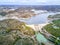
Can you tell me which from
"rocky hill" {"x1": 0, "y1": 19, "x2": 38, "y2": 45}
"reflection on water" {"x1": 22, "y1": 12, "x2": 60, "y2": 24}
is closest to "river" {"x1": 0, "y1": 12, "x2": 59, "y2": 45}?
"reflection on water" {"x1": 22, "y1": 12, "x2": 60, "y2": 24}

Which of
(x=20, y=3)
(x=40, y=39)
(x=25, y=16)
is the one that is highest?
(x=20, y=3)

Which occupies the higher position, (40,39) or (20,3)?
(20,3)

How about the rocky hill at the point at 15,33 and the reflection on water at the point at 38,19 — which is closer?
the rocky hill at the point at 15,33

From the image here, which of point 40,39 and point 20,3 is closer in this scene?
point 40,39

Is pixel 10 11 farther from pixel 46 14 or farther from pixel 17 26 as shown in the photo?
pixel 46 14

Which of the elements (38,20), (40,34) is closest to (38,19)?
(38,20)

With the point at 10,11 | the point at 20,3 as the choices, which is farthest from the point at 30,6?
the point at 10,11

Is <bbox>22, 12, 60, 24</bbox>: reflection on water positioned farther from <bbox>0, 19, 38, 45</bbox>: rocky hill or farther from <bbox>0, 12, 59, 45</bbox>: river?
<bbox>0, 19, 38, 45</bbox>: rocky hill

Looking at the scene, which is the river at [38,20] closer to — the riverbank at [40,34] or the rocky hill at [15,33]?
the riverbank at [40,34]

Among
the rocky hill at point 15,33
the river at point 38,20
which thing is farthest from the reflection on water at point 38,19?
the rocky hill at point 15,33

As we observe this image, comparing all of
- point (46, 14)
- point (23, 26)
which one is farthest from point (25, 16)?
point (46, 14)

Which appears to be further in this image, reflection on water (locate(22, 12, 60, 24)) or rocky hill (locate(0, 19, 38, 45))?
reflection on water (locate(22, 12, 60, 24))
